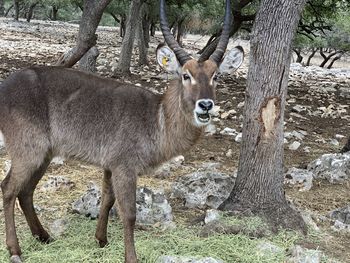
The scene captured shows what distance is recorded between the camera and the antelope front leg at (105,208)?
5.09m

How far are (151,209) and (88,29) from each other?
3366mm

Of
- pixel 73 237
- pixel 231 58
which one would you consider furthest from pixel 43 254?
pixel 231 58

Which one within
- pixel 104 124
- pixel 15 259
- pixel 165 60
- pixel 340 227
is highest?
pixel 165 60

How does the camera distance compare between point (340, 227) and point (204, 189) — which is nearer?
Answer: point (340, 227)

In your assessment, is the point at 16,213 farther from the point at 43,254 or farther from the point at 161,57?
the point at 161,57

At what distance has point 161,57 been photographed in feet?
16.5

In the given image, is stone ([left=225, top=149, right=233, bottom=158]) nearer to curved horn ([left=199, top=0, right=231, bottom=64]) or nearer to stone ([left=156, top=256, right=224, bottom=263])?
curved horn ([left=199, top=0, right=231, bottom=64])

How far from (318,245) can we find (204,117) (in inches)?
65.9

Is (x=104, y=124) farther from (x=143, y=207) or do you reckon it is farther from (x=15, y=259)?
(x=15, y=259)

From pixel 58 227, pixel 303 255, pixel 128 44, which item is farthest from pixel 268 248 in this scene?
pixel 128 44

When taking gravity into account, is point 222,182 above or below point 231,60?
below

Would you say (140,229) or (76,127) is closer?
(76,127)

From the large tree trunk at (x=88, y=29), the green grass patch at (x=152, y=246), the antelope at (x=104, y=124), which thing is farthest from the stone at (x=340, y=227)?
the large tree trunk at (x=88, y=29)

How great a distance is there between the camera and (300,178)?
6891 millimetres
